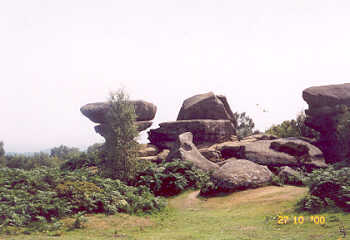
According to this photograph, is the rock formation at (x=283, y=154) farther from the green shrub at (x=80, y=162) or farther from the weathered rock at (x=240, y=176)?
the green shrub at (x=80, y=162)

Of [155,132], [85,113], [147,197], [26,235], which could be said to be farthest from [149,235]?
[85,113]

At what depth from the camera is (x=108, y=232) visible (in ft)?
33.2

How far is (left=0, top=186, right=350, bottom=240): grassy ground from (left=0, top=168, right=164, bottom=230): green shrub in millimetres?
674

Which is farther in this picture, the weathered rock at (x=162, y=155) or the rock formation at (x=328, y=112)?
the weathered rock at (x=162, y=155)

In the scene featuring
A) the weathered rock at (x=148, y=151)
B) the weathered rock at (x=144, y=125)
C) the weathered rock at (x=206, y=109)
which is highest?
the weathered rock at (x=206, y=109)

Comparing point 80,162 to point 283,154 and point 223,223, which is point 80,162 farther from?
point 223,223

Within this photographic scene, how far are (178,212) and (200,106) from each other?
47.0ft

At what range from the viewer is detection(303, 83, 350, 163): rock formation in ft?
72.4

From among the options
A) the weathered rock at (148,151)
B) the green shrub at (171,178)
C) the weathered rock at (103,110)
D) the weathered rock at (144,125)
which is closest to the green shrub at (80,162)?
the weathered rock at (103,110)

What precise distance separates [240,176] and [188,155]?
444 centimetres

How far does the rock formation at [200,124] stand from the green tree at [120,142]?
7005 millimetres

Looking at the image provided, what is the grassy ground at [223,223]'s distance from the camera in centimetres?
889
